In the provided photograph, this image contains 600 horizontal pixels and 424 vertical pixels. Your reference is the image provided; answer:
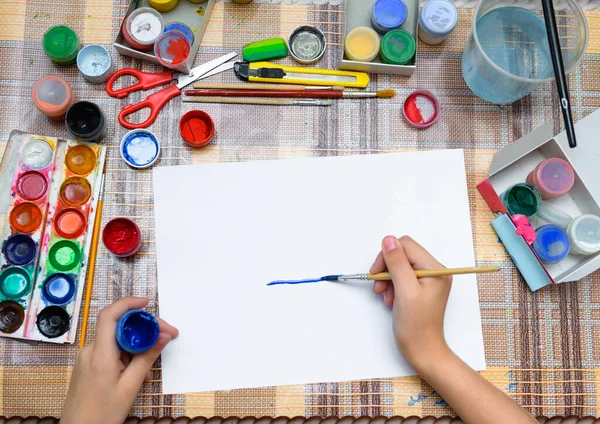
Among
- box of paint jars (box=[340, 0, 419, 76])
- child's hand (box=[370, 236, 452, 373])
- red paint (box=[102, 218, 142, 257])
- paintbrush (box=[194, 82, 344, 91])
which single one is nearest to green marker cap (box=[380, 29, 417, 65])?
box of paint jars (box=[340, 0, 419, 76])

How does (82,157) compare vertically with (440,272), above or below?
above

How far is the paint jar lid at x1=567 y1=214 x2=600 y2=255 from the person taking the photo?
1020 millimetres

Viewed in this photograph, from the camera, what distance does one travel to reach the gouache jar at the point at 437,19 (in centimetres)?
108

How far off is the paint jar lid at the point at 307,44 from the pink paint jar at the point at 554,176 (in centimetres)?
47

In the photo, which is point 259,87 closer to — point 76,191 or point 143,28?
point 143,28

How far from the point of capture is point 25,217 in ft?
3.48

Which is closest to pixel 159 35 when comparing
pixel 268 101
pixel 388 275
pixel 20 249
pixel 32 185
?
pixel 268 101

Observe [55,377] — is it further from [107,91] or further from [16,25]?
[16,25]

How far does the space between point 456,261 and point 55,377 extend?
2.56 feet

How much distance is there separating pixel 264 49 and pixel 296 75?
8 centimetres

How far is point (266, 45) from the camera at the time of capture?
1099 mm

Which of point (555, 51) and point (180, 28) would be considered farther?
point (180, 28)

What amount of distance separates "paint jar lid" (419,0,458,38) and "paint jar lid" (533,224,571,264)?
1.38 ft

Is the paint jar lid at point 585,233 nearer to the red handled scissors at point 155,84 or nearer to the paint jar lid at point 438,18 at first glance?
the paint jar lid at point 438,18
